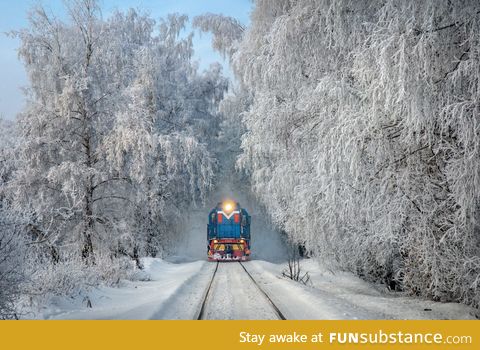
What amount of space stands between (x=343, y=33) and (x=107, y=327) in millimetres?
6261

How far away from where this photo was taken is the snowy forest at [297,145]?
6578mm

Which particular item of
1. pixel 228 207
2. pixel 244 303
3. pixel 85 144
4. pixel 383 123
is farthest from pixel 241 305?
pixel 228 207

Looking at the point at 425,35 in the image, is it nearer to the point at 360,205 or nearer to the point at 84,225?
the point at 360,205

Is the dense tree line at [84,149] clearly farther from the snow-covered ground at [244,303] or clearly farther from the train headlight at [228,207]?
the train headlight at [228,207]

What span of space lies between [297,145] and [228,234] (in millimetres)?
13282

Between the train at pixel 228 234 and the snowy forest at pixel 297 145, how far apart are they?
9.57 ft

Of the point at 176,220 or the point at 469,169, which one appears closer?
Result: the point at 469,169

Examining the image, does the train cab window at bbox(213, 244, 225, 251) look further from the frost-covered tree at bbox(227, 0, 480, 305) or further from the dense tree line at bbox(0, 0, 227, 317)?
the frost-covered tree at bbox(227, 0, 480, 305)

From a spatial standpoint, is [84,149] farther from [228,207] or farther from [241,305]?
[228,207]

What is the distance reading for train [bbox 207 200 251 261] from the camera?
72.3 feet

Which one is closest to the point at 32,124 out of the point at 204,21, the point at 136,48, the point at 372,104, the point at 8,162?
the point at 8,162

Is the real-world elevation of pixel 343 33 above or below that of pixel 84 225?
above

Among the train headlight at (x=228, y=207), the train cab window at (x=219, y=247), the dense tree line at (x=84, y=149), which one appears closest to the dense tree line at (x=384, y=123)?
the dense tree line at (x=84, y=149)

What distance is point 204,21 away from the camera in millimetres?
19766
